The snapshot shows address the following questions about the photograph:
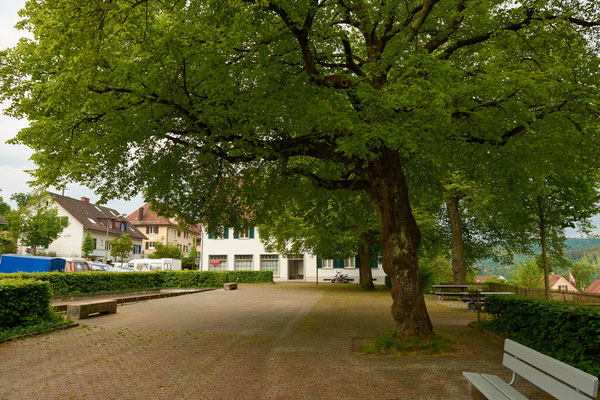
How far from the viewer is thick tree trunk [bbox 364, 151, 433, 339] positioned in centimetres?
933

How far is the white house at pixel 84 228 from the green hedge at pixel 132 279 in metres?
21.6

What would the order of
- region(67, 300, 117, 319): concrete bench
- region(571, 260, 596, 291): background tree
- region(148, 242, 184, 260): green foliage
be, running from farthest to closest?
region(571, 260, 596, 291): background tree
region(148, 242, 184, 260): green foliage
region(67, 300, 117, 319): concrete bench

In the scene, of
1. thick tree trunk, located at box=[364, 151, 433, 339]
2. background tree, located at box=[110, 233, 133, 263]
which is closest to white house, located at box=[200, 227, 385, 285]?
background tree, located at box=[110, 233, 133, 263]

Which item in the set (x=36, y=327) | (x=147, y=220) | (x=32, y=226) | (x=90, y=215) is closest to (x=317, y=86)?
(x=36, y=327)

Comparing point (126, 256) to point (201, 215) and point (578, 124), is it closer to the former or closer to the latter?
point (201, 215)

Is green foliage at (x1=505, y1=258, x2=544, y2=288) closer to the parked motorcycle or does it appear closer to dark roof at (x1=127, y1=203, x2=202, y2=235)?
the parked motorcycle

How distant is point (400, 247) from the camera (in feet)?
31.3

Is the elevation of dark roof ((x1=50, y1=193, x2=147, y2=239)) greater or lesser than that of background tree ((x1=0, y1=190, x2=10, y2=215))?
lesser

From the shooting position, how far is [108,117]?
9.86m

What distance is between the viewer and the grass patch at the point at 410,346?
863 centimetres

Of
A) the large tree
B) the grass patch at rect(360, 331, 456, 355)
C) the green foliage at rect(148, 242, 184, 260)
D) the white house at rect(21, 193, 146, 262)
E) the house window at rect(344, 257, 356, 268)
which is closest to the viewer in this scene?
the large tree

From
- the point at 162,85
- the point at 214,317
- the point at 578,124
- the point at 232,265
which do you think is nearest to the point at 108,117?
the point at 162,85

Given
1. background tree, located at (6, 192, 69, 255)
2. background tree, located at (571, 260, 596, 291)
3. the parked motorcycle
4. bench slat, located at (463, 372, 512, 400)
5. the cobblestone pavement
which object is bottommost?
background tree, located at (571, 260, 596, 291)

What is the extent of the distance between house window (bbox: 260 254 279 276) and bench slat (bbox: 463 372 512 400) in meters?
43.3
